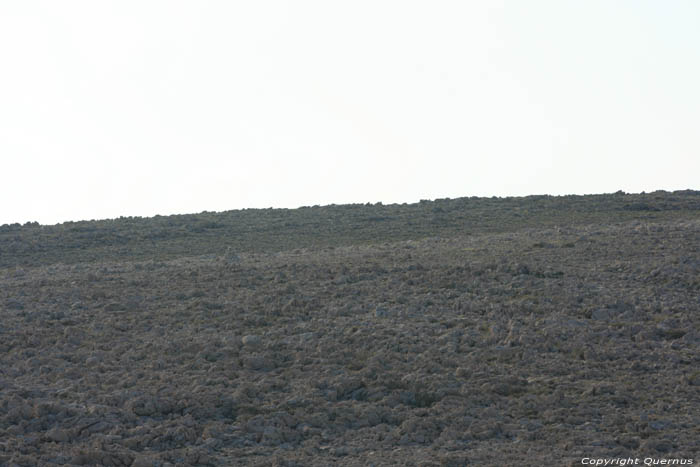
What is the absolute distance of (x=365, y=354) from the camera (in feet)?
33.0

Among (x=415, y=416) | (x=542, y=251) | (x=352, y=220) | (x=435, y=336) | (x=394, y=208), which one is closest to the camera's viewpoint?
(x=415, y=416)

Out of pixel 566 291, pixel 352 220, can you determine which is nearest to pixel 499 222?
pixel 352 220

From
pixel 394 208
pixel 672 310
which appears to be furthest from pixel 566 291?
pixel 394 208

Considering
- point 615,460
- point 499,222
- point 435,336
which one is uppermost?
point 499,222

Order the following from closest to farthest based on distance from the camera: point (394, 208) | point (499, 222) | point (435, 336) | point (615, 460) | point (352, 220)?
point (615, 460), point (435, 336), point (499, 222), point (352, 220), point (394, 208)

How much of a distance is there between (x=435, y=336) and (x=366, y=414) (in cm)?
227

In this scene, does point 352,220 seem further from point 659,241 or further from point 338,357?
point 338,357

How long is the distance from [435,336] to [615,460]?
3.42 meters

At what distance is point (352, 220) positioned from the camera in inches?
827

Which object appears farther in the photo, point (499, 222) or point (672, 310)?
point (499, 222)

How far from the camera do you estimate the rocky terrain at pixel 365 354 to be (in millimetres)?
8039

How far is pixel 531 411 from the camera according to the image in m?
8.60

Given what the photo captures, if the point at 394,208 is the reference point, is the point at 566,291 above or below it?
below

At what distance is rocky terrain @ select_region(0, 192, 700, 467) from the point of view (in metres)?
8.04
